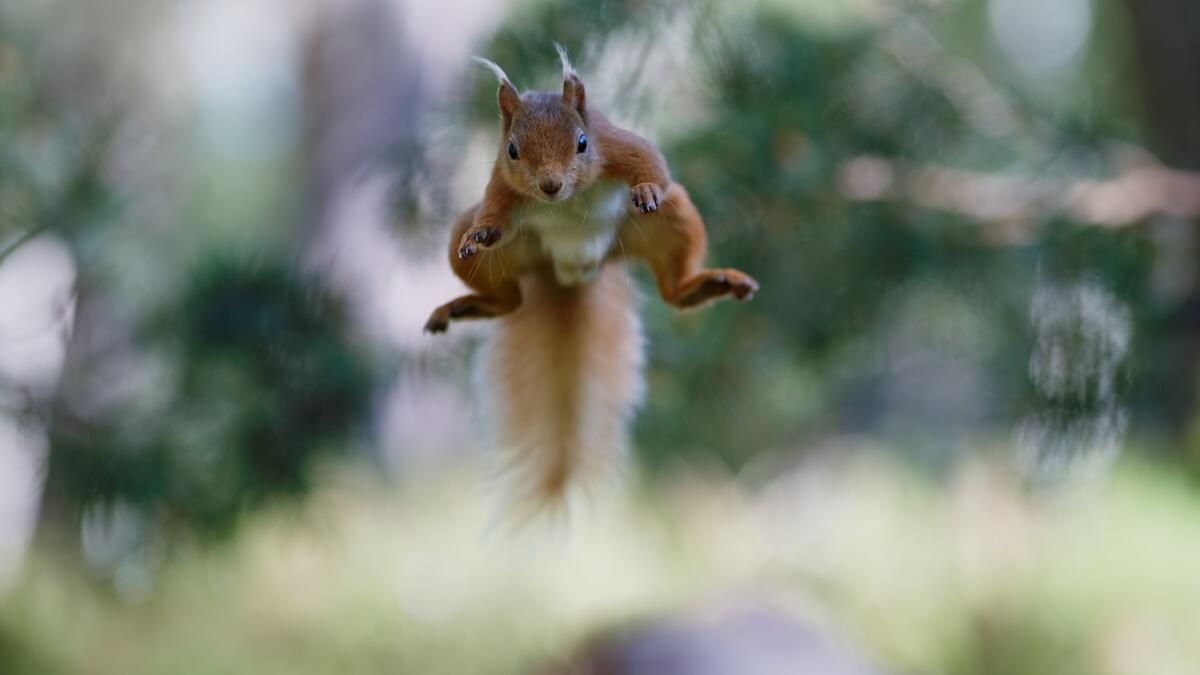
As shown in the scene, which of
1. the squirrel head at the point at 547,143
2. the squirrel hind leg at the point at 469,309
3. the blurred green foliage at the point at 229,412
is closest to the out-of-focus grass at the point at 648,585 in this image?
the blurred green foliage at the point at 229,412

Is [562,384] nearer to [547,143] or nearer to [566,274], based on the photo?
[566,274]

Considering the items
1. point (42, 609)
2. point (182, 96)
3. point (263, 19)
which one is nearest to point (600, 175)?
point (42, 609)

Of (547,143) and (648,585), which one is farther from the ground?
(648,585)

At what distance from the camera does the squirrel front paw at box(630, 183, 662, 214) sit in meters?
0.33

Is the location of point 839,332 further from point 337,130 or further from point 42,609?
point 337,130

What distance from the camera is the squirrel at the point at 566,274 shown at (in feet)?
1.16

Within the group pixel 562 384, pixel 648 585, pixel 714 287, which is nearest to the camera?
pixel 714 287

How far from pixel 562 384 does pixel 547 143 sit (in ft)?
0.79

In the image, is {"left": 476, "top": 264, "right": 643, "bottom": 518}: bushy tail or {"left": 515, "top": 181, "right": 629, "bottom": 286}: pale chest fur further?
{"left": 476, "top": 264, "right": 643, "bottom": 518}: bushy tail

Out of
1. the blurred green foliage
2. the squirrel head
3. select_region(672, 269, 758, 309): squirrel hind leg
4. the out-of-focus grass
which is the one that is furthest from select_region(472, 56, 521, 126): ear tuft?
the out-of-focus grass

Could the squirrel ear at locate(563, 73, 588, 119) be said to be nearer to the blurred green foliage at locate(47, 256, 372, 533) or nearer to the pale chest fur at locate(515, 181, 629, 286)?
the pale chest fur at locate(515, 181, 629, 286)

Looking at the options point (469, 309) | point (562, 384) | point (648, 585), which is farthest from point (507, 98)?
point (648, 585)

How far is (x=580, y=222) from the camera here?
42 cm

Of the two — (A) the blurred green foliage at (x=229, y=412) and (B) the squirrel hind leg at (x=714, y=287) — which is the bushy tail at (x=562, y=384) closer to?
(B) the squirrel hind leg at (x=714, y=287)
